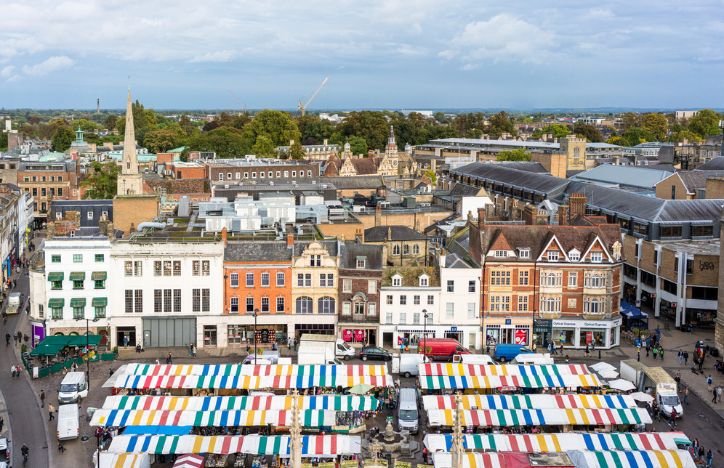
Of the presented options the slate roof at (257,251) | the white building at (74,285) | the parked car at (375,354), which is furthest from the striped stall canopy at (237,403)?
the slate roof at (257,251)

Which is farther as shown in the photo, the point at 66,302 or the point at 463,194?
the point at 463,194

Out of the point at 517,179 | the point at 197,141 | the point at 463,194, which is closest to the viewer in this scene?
the point at 463,194

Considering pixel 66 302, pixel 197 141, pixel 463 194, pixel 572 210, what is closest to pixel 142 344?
pixel 66 302

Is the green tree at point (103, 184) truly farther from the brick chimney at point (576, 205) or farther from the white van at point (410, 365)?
the white van at point (410, 365)

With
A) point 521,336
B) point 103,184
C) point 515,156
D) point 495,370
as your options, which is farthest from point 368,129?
point 495,370

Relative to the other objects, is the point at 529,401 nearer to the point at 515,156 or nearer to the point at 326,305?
the point at 326,305

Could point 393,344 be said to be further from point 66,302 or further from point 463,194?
point 463,194

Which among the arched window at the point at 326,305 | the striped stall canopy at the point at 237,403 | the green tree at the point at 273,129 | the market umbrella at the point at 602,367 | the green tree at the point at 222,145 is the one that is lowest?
the market umbrella at the point at 602,367

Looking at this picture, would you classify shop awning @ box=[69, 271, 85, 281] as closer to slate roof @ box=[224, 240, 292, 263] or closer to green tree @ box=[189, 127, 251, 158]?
slate roof @ box=[224, 240, 292, 263]
